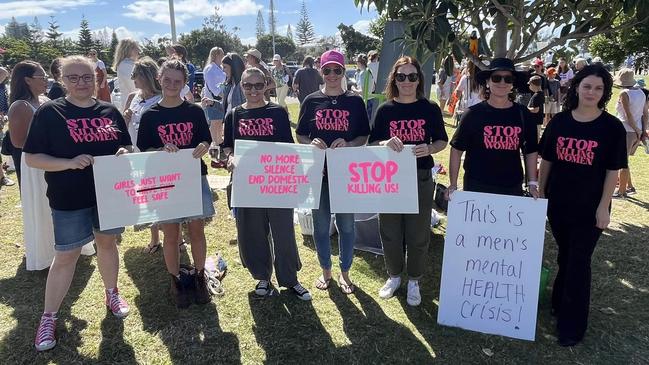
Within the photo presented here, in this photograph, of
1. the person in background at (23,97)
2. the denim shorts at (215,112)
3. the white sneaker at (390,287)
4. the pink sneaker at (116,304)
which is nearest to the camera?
the pink sneaker at (116,304)

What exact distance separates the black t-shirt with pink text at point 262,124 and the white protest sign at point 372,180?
1.40 ft

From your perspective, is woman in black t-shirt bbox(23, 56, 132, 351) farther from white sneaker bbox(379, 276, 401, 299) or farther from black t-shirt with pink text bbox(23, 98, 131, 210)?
white sneaker bbox(379, 276, 401, 299)

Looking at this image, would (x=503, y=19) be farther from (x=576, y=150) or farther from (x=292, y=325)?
(x=292, y=325)

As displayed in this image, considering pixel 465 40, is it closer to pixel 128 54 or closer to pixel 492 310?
pixel 492 310

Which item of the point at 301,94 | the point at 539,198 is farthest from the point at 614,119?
the point at 301,94

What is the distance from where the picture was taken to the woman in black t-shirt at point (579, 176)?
283 centimetres

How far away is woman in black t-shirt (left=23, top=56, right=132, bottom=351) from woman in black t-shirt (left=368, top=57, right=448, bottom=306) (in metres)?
1.99

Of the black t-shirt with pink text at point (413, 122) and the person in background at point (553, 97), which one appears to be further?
the person in background at point (553, 97)

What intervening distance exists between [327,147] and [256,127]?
58cm

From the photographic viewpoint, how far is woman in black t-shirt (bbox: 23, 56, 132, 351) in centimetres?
286

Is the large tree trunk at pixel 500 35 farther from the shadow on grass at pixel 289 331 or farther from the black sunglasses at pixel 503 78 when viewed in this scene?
the shadow on grass at pixel 289 331

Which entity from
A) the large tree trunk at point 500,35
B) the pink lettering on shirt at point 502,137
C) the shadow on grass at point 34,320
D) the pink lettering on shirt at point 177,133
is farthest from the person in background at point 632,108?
the shadow on grass at point 34,320

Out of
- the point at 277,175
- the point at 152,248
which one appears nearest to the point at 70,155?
the point at 277,175

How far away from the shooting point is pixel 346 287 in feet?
12.8
